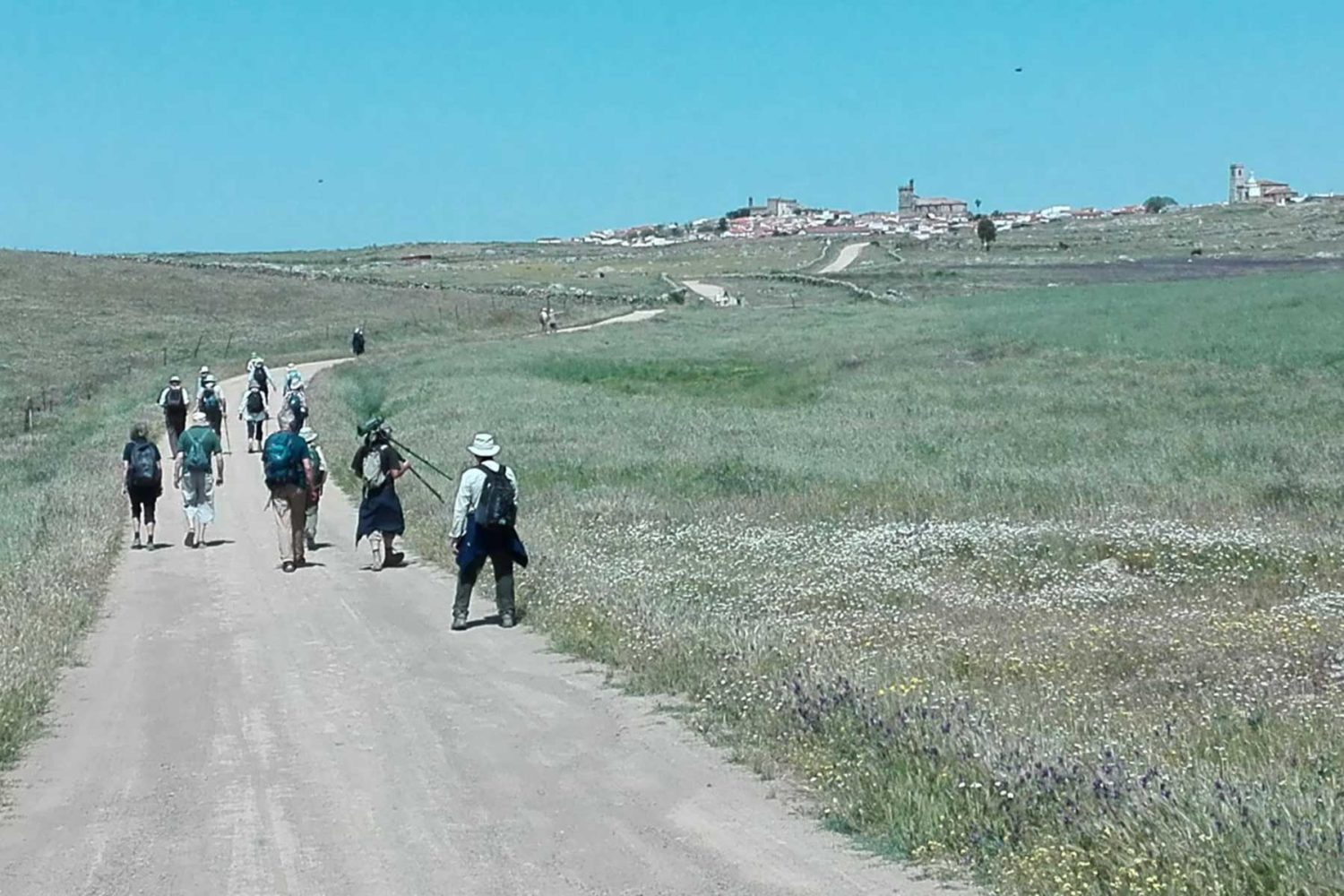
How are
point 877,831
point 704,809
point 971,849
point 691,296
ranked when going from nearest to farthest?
1. point 971,849
2. point 877,831
3. point 704,809
4. point 691,296

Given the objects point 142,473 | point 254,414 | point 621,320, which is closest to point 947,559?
point 142,473

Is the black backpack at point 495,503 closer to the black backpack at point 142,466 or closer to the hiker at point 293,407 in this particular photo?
the black backpack at point 142,466

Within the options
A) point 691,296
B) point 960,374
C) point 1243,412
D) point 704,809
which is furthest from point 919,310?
point 704,809

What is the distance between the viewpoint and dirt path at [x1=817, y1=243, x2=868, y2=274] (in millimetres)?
130125

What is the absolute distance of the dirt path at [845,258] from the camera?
13012 cm

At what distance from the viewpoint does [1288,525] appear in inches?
704

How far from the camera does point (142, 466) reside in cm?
1906

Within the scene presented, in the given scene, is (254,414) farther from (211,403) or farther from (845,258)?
(845,258)

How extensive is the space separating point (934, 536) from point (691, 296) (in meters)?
87.0

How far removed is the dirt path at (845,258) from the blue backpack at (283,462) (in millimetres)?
107680

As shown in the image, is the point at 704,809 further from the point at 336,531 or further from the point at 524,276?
the point at 524,276

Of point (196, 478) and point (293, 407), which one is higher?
point (293, 407)

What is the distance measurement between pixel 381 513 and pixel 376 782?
8.55m

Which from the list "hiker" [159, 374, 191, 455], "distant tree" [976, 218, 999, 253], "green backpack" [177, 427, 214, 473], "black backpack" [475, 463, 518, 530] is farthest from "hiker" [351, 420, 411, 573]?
"distant tree" [976, 218, 999, 253]
